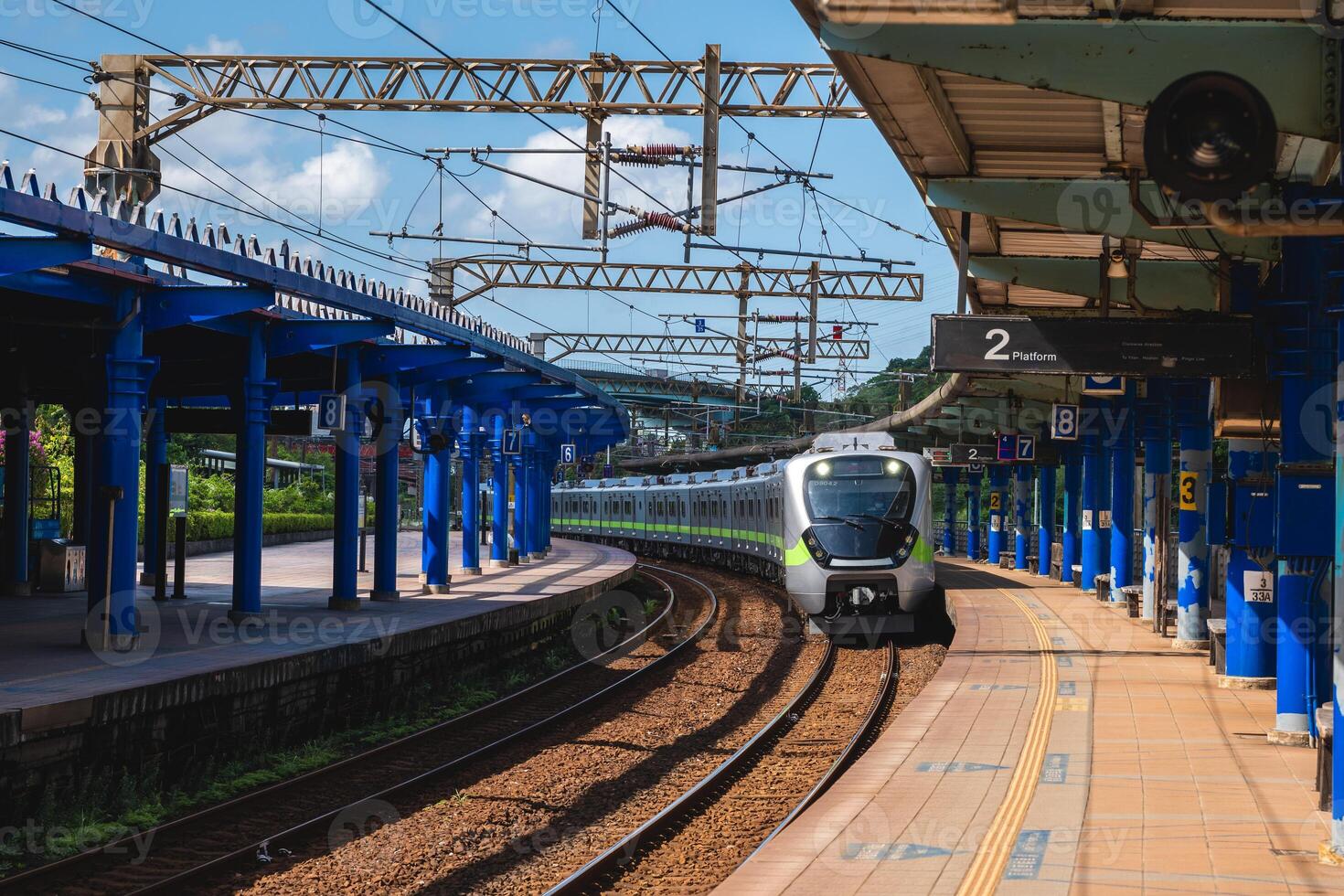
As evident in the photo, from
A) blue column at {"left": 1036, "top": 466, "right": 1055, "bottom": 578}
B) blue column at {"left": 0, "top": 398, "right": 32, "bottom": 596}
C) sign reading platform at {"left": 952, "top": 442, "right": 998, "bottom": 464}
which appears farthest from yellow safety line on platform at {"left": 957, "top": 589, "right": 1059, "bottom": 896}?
blue column at {"left": 1036, "top": 466, "right": 1055, "bottom": 578}

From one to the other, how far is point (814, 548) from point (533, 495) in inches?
654

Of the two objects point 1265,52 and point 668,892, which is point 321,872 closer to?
point 668,892

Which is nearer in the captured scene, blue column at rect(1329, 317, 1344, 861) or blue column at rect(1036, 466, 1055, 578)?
blue column at rect(1329, 317, 1344, 861)

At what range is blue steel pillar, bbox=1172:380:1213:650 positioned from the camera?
1678 centimetres

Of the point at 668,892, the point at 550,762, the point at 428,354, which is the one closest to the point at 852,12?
the point at 668,892

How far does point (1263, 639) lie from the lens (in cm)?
1379

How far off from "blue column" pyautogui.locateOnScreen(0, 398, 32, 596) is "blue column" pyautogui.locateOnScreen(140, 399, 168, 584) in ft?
5.46

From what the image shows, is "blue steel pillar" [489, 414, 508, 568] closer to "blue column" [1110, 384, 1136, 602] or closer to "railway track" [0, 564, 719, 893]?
"blue column" [1110, 384, 1136, 602]

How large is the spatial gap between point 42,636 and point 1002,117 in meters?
10.6

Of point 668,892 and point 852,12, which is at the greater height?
point 852,12

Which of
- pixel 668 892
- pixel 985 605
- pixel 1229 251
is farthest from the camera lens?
pixel 985 605

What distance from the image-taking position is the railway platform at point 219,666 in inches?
398
